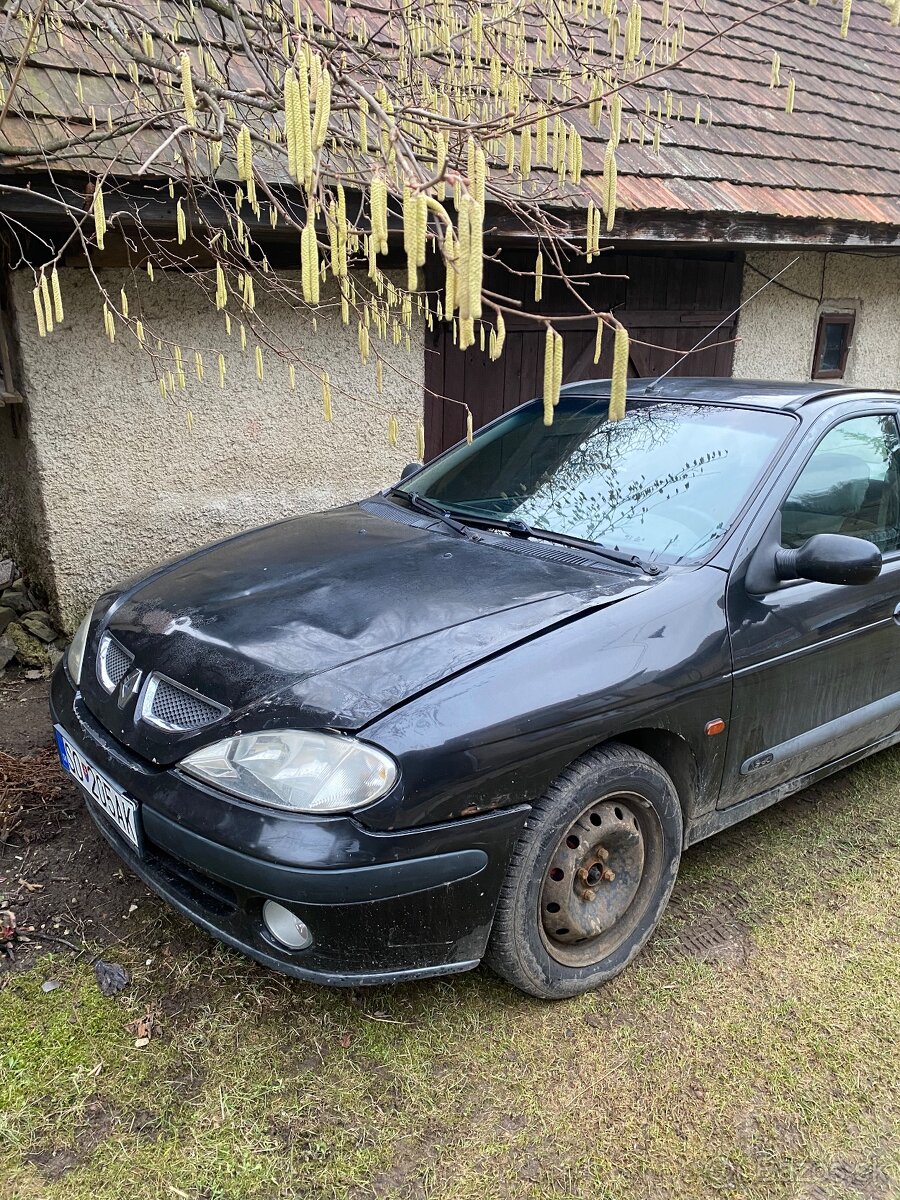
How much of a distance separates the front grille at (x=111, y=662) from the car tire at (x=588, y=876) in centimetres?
124

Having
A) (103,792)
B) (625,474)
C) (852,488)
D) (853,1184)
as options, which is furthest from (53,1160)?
(852,488)

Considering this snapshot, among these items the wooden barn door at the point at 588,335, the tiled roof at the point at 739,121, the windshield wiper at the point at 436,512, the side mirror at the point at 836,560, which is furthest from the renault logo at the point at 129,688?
the wooden barn door at the point at 588,335

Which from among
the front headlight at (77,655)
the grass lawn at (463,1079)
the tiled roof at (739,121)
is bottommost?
the grass lawn at (463,1079)

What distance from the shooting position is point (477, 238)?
1.63m

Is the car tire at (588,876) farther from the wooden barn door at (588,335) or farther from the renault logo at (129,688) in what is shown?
the wooden barn door at (588,335)

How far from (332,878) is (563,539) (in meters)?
1.38

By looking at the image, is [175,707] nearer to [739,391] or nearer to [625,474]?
[625,474]

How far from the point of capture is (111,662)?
2.63m

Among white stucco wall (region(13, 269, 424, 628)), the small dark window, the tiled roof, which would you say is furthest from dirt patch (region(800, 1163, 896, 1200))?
the small dark window

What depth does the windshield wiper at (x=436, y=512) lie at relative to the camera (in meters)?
3.02

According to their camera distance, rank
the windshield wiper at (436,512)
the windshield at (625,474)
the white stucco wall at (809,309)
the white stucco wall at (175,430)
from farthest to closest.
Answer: the white stucco wall at (809,309)
the white stucco wall at (175,430)
the windshield wiper at (436,512)
the windshield at (625,474)

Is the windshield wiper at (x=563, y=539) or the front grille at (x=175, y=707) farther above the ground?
the windshield wiper at (x=563, y=539)

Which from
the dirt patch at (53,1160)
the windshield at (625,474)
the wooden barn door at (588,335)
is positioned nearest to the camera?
the dirt patch at (53,1160)

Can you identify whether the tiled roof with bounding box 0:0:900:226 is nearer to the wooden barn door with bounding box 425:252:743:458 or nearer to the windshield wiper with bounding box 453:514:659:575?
the wooden barn door with bounding box 425:252:743:458
